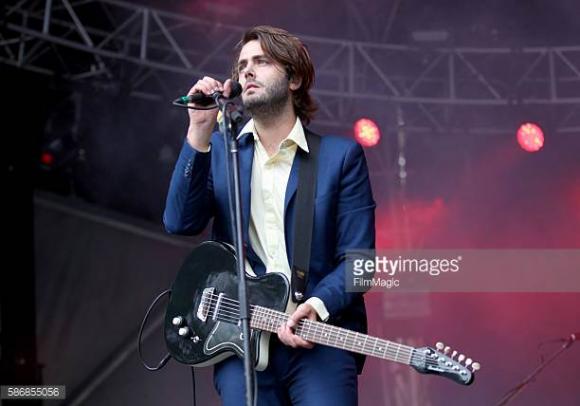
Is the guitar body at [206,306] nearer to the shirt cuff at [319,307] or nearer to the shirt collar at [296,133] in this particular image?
the shirt cuff at [319,307]

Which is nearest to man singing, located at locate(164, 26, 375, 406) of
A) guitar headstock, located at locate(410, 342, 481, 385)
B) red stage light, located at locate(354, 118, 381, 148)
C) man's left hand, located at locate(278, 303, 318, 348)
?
man's left hand, located at locate(278, 303, 318, 348)

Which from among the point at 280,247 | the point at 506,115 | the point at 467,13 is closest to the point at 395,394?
the point at 506,115

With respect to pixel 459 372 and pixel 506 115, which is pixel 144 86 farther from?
pixel 459 372

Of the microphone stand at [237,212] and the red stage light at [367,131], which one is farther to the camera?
the red stage light at [367,131]

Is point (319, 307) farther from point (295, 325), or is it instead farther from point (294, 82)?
point (294, 82)

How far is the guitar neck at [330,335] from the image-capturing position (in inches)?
121

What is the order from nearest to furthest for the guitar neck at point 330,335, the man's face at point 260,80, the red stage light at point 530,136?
the guitar neck at point 330,335
the man's face at point 260,80
the red stage light at point 530,136

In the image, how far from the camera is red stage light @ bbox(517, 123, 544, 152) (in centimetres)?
734

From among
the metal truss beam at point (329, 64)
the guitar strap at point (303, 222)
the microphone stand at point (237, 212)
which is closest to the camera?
the microphone stand at point (237, 212)

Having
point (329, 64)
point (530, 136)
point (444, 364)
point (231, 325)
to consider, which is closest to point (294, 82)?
point (231, 325)

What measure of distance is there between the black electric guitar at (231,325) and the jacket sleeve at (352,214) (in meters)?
0.16

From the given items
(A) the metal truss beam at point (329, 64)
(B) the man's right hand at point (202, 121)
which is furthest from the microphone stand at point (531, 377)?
(B) the man's right hand at point (202, 121)

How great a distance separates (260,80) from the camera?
3396mm

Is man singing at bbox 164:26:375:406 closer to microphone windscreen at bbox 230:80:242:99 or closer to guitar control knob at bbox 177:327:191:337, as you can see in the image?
microphone windscreen at bbox 230:80:242:99
